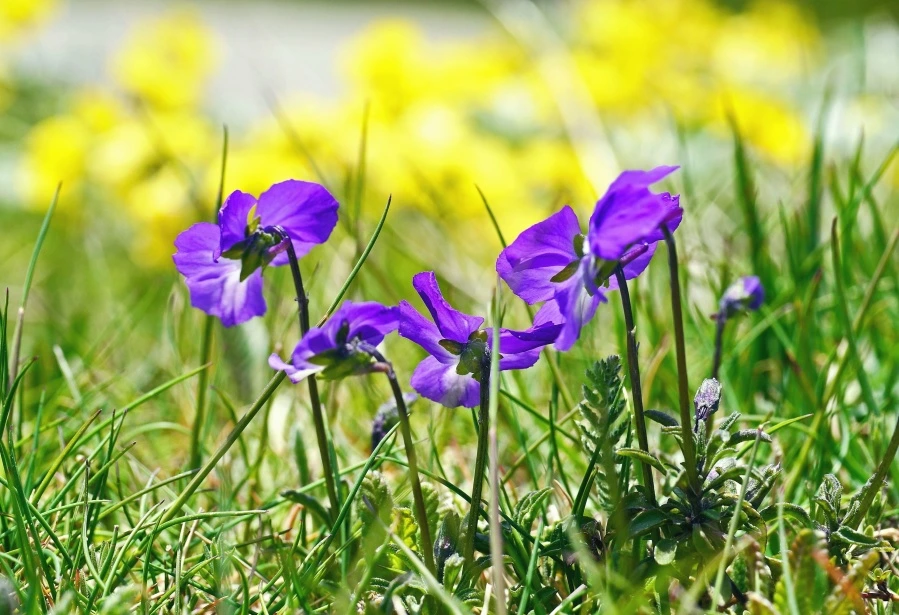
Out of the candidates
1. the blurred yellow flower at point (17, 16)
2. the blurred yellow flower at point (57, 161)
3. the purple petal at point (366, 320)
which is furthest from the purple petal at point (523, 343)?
the blurred yellow flower at point (17, 16)

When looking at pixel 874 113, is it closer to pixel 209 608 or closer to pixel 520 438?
pixel 520 438

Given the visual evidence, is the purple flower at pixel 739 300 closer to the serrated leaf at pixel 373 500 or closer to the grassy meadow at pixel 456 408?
the grassy meadow at pixel 456 408

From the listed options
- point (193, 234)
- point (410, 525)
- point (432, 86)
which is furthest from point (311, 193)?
point (432, 86)

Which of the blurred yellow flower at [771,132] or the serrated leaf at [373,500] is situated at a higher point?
the serrated leaf at [373,500]

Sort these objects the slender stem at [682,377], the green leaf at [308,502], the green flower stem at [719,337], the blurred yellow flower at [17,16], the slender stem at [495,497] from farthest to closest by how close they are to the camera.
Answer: the blurred yellow flower at [17,16]
the green flower stem at [719,337]
the green leaf at [308,502]
the slender stem at [682,377]
the slender stem at [495,497]

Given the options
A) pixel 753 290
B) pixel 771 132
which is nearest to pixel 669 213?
pixel 753 290

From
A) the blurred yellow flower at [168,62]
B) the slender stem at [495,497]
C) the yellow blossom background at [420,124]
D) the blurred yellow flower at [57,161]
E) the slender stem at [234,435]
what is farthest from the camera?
the blurred yellow flower at [168,62]

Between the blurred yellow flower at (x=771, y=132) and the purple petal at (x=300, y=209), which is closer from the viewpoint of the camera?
the purple petal at (x=300, y=209)
